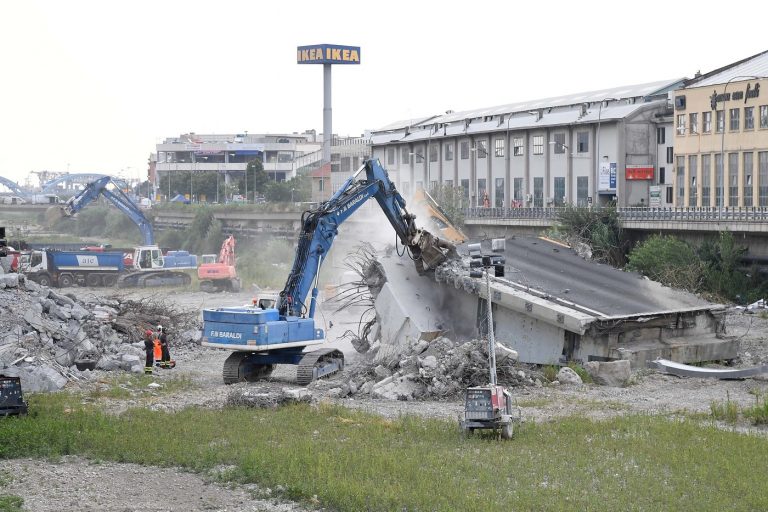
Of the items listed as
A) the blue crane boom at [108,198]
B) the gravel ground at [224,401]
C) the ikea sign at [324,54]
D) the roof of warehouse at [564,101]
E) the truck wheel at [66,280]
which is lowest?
the gravel ground at [224,401]

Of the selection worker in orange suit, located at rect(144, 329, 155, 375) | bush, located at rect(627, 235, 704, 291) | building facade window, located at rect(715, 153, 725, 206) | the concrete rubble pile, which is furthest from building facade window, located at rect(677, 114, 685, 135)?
worker in orange suit, located at rect(144, 329, 155, 375)

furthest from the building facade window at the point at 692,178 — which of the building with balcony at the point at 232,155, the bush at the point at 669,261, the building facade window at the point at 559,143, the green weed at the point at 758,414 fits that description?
the building with balcony at the point at 232,155

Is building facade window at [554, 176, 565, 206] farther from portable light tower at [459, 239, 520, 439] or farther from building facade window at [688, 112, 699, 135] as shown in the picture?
portable light tower at [459, 239, 520, 439]

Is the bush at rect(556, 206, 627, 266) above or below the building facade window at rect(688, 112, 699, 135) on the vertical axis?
below

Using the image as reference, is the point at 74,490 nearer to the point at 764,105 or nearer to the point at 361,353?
the point at 361,353

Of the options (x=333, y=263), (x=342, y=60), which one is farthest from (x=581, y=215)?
(x=342, y=60)

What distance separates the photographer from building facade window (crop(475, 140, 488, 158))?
69.1 meters

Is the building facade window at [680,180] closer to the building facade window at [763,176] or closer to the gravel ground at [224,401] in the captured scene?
the building facade window at [763,176]

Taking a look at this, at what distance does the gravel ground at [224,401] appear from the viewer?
52.8 ft

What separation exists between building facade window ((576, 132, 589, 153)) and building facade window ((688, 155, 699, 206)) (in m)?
6.98

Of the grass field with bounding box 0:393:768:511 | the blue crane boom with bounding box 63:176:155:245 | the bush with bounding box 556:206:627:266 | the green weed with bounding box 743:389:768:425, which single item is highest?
the blue crane boom with bounding box 63:176:155:245

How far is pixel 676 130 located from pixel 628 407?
120 ft

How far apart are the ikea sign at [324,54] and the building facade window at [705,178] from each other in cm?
7404

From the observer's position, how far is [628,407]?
2262 cm
